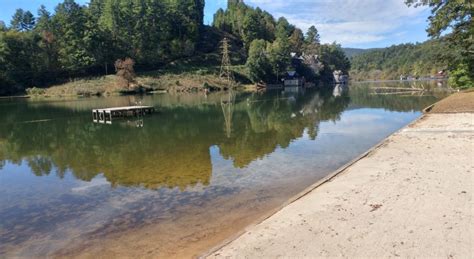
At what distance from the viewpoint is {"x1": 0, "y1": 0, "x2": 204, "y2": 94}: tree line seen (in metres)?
88.7

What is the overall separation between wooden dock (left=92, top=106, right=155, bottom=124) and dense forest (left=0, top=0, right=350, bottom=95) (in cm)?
5750

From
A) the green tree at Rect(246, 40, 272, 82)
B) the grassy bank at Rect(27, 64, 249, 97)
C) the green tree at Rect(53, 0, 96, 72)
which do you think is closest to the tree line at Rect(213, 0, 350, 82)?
the green tree at Rect(246, 40, 272, 82)

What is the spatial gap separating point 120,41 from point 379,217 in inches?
4163

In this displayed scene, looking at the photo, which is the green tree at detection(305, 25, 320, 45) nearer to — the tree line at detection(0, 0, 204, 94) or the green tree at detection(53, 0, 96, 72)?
the tree line at detection(0, 0, 204, 94)

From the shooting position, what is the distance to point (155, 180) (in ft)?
47.9

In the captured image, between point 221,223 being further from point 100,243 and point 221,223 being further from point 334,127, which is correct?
point 334,127

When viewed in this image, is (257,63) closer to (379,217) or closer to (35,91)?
(35,91)

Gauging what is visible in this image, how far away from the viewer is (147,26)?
111 meters

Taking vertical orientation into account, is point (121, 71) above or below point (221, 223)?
above

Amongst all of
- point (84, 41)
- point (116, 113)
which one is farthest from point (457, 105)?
point (84, 41)

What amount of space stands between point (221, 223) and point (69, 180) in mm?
8817

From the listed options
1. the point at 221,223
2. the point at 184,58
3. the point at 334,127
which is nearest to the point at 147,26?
the point at 184,58

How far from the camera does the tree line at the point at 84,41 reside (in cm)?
8869

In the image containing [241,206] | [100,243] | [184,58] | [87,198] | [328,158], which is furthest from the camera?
[184,58]
